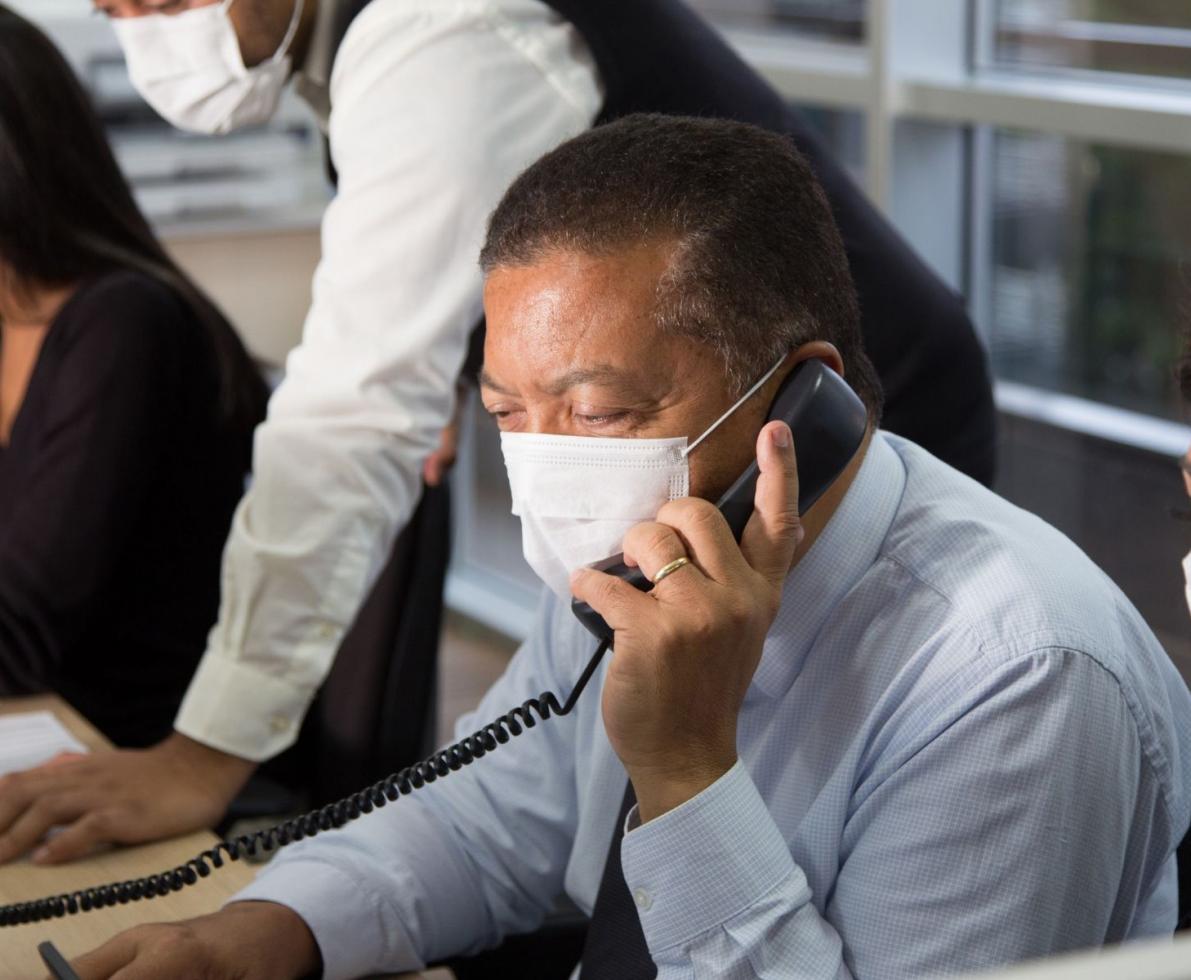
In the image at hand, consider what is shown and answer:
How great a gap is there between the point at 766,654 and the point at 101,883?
597 millimetres

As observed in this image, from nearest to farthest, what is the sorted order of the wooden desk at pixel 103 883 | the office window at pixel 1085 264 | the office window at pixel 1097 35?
1. the wooden desk at pixel 103 883
2. the office window at pixel 1097 35
3. the office window at pixel 1085 264

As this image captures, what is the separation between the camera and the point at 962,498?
1244 mm

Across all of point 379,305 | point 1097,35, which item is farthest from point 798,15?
point 379,305

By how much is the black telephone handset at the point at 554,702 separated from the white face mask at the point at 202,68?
868mm

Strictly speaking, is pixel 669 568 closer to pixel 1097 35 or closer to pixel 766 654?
pixel 766 654

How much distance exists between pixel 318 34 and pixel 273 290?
7.99ft

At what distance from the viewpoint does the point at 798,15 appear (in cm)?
340

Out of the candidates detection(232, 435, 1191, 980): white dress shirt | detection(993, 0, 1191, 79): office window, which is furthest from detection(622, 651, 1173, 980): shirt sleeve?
detection(993, 0, 1191, 79): office window

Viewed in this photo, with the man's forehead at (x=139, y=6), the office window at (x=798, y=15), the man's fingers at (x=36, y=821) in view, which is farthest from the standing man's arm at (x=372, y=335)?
the office window at (x=798, y=15)

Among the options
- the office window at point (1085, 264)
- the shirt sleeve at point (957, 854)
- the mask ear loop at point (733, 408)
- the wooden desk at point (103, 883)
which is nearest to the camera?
the shirt sleeve at point (957, 854)

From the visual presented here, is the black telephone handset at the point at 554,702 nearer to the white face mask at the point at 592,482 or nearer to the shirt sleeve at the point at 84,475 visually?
the white face mask at the point at 592,482

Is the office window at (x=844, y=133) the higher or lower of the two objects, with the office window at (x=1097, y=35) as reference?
lower

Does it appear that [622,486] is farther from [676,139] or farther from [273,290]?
[273,290]

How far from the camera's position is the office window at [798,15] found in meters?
3.25
